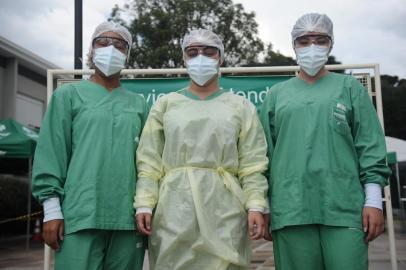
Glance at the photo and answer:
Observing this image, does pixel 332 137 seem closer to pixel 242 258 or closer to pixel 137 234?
pixel 242 258

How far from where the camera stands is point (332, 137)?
271 centimetres

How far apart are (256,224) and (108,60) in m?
1.33

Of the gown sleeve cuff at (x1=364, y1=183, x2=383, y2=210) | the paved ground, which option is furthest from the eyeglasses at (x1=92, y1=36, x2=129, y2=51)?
the paved ground

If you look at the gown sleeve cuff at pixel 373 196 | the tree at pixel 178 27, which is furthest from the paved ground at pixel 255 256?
the tree at pixel 178 27

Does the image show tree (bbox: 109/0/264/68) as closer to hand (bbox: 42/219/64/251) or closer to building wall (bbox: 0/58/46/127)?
building wall (bbox: 0/58/46/127)

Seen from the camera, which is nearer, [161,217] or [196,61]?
[161,217]

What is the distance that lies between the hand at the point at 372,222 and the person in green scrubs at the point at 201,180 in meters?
0.54

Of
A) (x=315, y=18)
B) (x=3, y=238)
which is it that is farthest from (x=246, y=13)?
(x=315, y=18)

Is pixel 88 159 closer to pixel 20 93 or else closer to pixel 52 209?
pixel 52 209

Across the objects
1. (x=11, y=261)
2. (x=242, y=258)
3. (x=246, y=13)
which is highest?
(x=246, y=13)

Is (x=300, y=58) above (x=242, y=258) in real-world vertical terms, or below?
above

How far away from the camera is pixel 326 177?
105 inches

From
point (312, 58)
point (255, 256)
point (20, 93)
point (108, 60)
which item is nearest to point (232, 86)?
point (312, 58)

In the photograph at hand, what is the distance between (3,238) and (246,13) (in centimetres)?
1307
